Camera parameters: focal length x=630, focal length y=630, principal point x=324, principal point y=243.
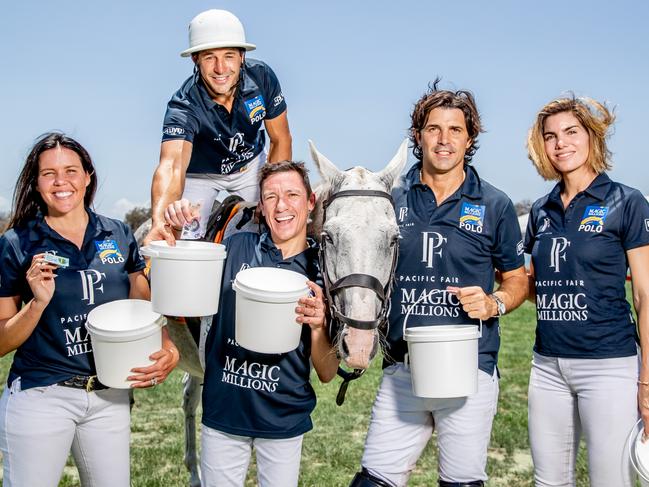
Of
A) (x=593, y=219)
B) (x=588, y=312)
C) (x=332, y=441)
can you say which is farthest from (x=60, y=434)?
(x=332, y=441)

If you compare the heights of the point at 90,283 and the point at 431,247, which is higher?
the point at 431,247

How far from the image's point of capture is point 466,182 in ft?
11.4

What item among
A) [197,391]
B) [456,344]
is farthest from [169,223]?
[197,391]

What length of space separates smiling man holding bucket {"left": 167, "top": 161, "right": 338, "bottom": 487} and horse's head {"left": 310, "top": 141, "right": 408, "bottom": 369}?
0.14m

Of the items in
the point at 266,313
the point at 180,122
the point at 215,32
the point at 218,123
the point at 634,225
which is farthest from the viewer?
the point at 218,123

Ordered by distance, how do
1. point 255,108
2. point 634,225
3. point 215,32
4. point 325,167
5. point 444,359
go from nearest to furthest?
point 444,359
point 634,225
point 325,167
point 215,32
point 255,108

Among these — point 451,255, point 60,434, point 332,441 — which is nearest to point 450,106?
point 451,255

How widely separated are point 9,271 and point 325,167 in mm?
1768

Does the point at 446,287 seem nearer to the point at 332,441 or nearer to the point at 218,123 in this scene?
the point at 218,123

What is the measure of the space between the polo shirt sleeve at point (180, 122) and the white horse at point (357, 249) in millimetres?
1216

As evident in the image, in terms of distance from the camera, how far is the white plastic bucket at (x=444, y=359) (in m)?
2.99

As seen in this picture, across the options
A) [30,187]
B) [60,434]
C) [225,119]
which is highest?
[225,119]

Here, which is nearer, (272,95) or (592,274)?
(592,274)

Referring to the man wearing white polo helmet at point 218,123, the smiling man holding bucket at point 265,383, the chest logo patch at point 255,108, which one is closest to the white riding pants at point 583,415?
the smiling man holding bucket at point 265,383
